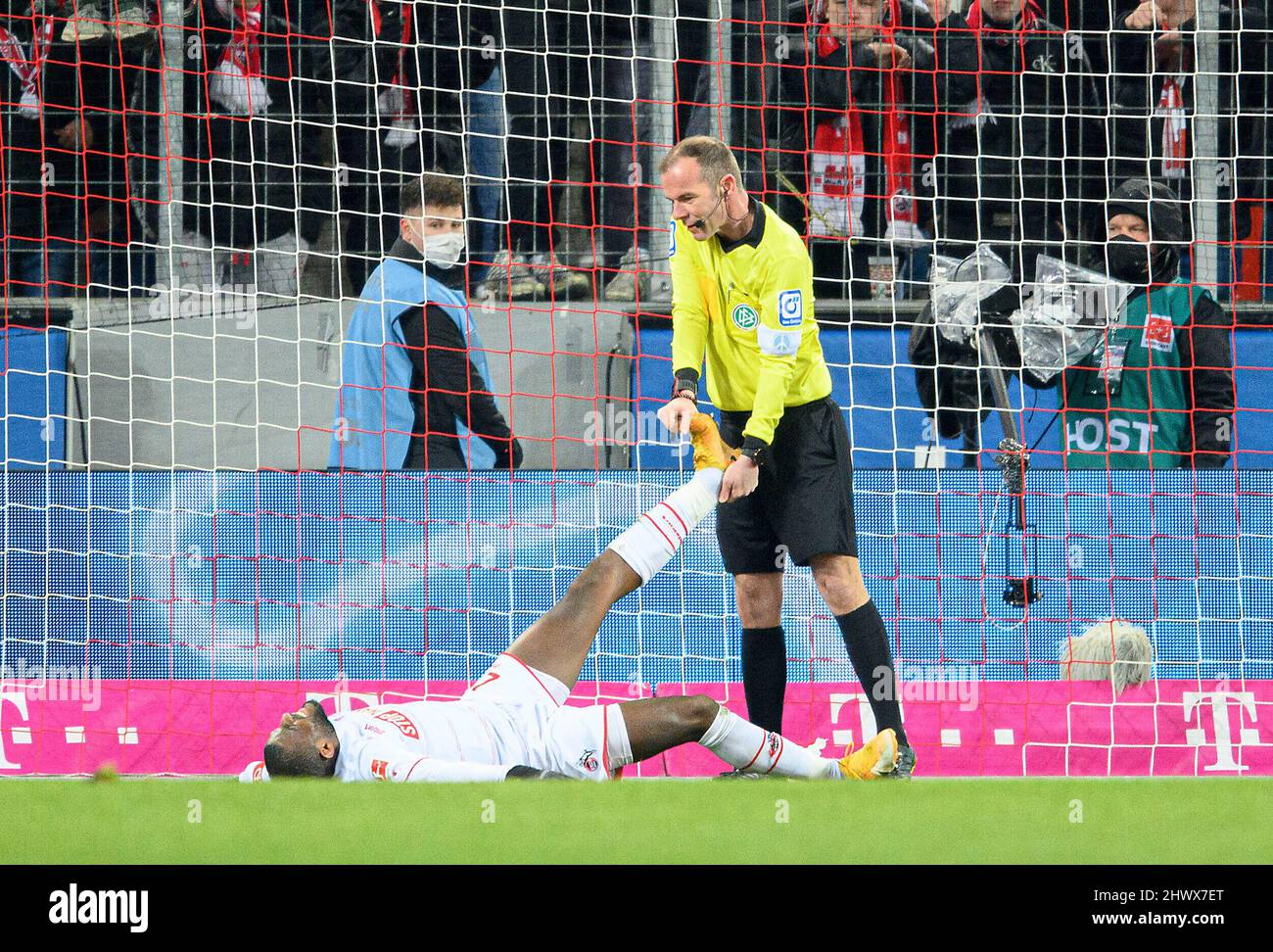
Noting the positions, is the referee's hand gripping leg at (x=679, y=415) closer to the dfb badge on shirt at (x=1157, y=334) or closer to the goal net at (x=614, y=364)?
the goal net at (x=614, y=364)

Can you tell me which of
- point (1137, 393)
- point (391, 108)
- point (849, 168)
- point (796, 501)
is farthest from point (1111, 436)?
point (391, 108)

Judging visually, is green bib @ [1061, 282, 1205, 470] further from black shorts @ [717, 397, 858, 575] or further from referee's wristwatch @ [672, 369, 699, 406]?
referee's wristwatch @ [672, 369, 699, 406]

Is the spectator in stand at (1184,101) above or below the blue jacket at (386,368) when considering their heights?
above

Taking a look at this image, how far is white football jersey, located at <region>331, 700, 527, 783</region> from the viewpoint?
422cm

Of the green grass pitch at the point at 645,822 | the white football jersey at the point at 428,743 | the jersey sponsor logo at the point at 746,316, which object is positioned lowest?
the green grass pitch at the point at 645,822

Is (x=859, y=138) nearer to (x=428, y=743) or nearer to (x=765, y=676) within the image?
(x=765, y=676)

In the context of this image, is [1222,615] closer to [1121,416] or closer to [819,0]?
[1121,416]

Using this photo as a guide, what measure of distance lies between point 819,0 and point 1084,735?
344cm

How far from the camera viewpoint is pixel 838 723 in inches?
256

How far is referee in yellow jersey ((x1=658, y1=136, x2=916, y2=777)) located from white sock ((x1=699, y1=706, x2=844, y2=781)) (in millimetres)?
266

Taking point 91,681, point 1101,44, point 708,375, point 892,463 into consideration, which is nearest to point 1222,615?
point 892,463

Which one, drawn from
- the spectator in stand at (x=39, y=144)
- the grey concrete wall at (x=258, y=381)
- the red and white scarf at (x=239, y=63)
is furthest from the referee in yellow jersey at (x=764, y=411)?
the spectator in stand at (x=39, y=144)

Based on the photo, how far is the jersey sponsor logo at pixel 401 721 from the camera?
4.45m

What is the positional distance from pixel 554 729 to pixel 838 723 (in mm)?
2179
